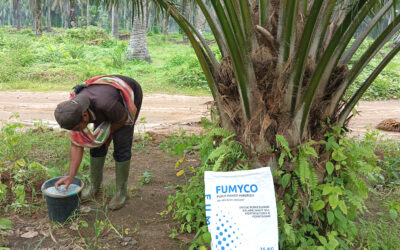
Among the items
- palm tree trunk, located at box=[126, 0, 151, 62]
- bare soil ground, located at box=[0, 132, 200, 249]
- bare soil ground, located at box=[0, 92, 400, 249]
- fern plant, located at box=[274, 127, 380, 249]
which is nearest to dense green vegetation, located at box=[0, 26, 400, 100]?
palm tree trunk, located at box=[126, 0, 151, 62]

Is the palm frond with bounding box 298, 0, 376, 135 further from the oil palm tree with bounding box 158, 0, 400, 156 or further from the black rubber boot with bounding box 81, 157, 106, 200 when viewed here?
the black rubber boot with bounding box 81, 157, 106, 200

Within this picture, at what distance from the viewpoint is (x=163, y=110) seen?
728 cm

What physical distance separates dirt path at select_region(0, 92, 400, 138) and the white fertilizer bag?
3.43 m

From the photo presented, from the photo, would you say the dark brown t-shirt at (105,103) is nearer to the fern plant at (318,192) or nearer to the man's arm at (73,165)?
the man's arm at (73,165)

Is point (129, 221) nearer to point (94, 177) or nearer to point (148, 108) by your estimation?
point (94, 177)

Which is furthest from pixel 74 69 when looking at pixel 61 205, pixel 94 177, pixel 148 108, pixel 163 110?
pixel 61 205

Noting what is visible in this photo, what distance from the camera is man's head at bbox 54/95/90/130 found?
235cm

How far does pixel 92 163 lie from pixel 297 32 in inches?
83.0

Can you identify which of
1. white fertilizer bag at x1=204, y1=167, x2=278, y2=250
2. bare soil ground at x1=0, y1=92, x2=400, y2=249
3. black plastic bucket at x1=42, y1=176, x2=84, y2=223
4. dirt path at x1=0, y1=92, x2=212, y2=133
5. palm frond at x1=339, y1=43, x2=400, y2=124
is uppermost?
palm frond at x1=339, y1=43, x2=400, y2=124

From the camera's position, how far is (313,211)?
7.57ft

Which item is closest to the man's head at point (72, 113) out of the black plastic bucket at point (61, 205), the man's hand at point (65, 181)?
the man's hand at point (65, 181)

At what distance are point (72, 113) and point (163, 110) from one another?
493 cm

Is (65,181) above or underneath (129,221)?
above

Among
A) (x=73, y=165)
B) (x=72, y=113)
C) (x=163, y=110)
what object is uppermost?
(x=72, y=113)
